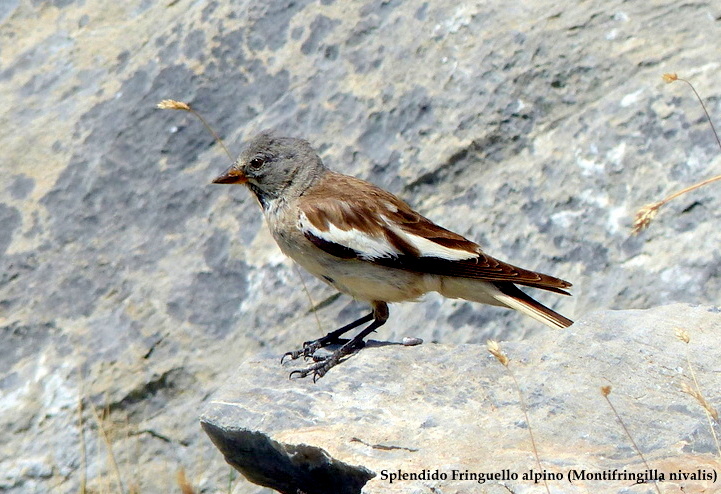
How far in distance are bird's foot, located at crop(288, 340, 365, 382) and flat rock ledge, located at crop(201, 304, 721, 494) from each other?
0.13m

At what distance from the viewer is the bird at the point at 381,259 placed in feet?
17.1

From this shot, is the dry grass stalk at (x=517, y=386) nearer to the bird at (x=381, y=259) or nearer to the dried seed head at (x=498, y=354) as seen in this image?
the dried seed head at (x=498, y=354)

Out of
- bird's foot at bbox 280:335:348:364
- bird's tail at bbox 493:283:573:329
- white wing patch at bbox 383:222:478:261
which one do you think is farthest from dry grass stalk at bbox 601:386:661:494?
bird's foot at bbox 280:335:348:364

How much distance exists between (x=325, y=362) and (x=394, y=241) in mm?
779

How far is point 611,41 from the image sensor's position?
251 inches

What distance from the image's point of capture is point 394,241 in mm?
5289

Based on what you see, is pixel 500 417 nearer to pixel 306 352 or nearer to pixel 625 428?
pixel 625 428

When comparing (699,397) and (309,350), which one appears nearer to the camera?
(699,397)

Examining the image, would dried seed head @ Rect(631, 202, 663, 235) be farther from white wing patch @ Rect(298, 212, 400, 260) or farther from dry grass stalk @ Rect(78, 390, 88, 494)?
dry grass stalk @ Rect(78, 390, 88, 494)

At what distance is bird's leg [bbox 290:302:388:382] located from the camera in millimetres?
4828

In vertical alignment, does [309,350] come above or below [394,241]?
below

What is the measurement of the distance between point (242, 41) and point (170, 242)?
5.26 feet

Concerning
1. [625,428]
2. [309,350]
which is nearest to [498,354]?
[625,428]

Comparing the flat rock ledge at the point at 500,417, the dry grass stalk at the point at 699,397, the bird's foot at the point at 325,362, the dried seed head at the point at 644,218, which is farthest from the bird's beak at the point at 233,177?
the dry grass stalk at the point at 699,397
